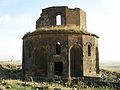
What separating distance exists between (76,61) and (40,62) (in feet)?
10.1

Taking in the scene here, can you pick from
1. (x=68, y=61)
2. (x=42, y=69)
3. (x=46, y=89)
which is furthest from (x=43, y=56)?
(x=46, y=89)

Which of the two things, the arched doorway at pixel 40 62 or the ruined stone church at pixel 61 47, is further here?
the arched doorway at pixel 40 62

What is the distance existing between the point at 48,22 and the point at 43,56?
3.11m

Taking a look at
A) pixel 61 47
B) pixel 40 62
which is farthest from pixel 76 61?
pixel 40 62

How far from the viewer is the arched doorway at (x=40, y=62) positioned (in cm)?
2348

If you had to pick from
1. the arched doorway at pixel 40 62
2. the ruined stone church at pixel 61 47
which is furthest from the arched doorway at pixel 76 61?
the arched doorway at pixel 40 62

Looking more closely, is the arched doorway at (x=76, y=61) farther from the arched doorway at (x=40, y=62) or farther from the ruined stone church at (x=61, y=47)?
the arched doorway at (x=40, y=62)

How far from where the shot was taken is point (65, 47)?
22656mm

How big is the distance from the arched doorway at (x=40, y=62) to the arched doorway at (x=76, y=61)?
7.37ft

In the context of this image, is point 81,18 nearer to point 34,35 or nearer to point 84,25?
point 84,25

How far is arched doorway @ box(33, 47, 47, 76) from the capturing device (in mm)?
23480

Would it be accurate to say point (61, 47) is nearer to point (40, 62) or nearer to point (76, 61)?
point (76, 61)

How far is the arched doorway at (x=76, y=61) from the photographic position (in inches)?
900

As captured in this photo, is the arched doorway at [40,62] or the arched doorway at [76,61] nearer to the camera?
the arched doorway at [76,61]
